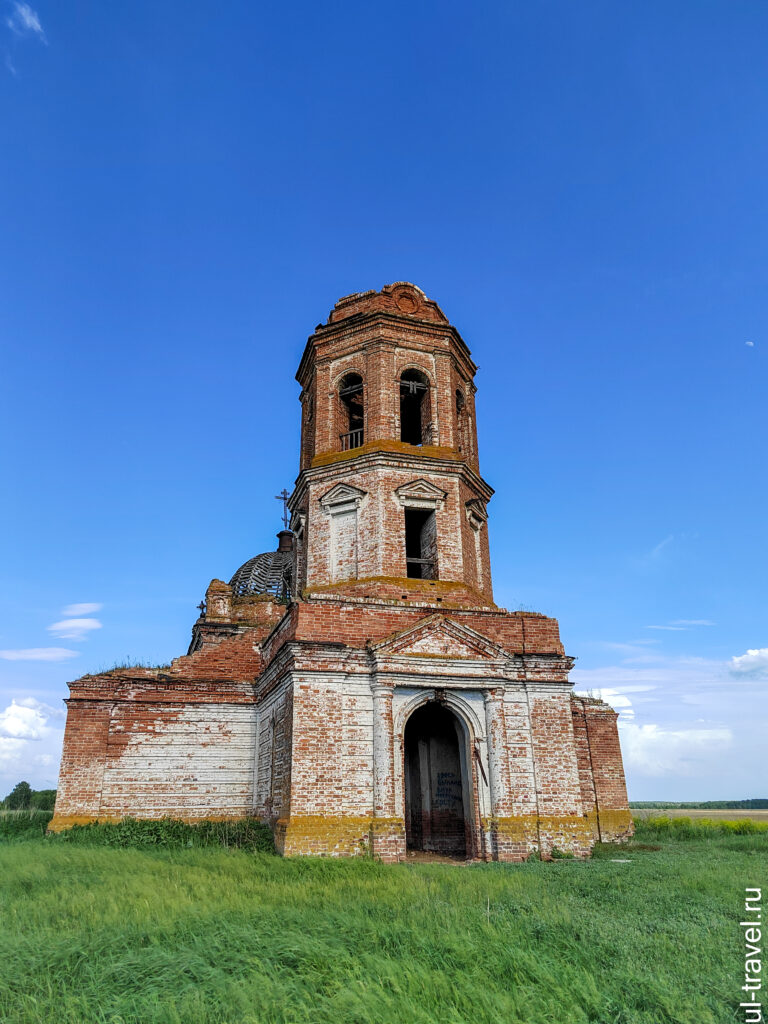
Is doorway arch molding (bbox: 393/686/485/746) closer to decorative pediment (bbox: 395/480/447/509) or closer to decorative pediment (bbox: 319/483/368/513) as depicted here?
decorative pediment (bbox: 395/480/447/509)

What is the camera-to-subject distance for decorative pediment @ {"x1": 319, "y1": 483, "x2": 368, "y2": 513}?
1667 centimetres

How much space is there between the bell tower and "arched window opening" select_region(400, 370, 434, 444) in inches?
1.3

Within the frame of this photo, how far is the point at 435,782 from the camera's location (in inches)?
629

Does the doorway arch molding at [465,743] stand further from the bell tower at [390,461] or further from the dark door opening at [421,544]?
the dark door opening at [421,544]

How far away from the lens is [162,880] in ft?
30.8

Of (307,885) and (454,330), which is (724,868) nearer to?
(307,885)

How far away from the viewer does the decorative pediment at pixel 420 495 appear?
16.6 metres

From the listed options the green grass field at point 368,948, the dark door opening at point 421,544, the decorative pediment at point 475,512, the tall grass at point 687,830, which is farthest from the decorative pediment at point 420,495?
the tall grass at point 687,830

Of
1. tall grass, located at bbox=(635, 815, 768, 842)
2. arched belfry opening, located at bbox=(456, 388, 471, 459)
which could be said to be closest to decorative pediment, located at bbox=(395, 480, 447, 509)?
arched belfry opening, located at bbox=(456, 388, 471, 459)

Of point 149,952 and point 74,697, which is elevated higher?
point 74,697

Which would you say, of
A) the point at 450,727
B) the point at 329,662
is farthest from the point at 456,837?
the point at 329,662

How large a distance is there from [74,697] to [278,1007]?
13.9 m

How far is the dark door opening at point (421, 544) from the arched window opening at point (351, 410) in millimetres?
2488

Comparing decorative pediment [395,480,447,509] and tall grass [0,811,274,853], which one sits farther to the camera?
decorative pediment [395,480,447,509]
